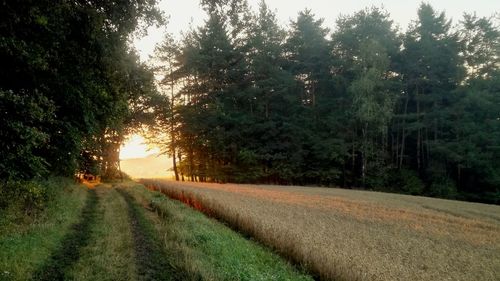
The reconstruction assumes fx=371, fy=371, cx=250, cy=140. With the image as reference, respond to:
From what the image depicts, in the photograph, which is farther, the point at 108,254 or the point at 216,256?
the point at 108,254

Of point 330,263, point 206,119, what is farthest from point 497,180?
point 330,263

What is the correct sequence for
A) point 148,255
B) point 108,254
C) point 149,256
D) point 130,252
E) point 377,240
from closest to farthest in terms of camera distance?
point 108,254 < point 149,256 < point 148,255 < point 130,252 < point 377,240

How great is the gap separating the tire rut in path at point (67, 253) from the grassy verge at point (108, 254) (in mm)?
225

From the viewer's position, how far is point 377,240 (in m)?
12.6

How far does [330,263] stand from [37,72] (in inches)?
498

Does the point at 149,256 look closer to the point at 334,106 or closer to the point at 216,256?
the point at 216,256

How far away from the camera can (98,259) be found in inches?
410

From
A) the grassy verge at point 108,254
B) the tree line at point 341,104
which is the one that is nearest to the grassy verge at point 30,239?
the grassy verge at point 108,254

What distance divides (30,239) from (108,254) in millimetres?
2938

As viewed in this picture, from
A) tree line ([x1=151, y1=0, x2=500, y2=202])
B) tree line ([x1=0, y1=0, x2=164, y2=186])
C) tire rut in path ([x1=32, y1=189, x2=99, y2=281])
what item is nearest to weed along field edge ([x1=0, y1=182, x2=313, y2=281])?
Result: tire rut in path ([x1=32, y1=189, x2=99, y2=281])

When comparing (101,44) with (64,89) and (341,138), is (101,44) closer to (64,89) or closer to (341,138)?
(64,89)

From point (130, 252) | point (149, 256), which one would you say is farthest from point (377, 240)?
point (130, 252)

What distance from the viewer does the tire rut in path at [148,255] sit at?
9.65m

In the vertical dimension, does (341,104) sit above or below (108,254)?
above
